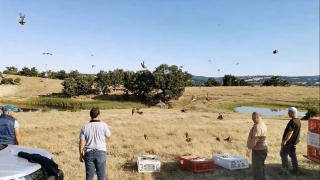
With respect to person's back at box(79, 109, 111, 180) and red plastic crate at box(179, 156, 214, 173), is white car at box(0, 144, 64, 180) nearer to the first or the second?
person's back at box(79, 109, 111, 180)

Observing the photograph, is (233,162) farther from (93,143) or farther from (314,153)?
(93,143)

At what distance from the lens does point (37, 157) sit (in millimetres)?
5316

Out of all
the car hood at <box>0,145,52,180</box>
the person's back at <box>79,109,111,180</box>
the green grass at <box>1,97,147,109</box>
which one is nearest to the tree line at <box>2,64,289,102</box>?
the green grass at <box>1,97,147,109</box>

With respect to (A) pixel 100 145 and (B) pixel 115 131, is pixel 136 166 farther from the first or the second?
(B) pixel 115 131

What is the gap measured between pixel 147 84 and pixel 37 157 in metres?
43.4

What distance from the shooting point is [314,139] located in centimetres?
762

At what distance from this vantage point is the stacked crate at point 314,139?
7.45 m

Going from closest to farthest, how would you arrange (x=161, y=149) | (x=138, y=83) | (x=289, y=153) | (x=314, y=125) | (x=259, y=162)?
(x=259, y=162)
(x=314, y=125)
(x=289, y=153)
(x=161, y=149)
(x=138, y=83)

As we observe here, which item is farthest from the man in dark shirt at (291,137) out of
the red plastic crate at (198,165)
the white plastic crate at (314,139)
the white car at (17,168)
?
the white car at (17,168)

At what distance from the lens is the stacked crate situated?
745cm

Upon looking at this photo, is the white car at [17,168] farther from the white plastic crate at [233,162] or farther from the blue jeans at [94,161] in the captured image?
the white plastic crate at [233,162]

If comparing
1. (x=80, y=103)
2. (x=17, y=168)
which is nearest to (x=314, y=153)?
(x=17, y=168)

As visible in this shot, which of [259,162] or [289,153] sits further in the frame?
[289,153]

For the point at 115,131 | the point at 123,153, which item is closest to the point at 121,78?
the point at 115,131
